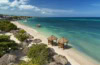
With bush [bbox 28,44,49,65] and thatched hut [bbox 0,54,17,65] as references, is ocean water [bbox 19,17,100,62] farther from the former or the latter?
thatched hut [bbox 0,54,17,65]

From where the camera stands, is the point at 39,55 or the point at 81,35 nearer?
the point at 39,55

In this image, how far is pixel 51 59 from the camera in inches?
288

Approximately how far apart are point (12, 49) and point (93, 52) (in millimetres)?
8272

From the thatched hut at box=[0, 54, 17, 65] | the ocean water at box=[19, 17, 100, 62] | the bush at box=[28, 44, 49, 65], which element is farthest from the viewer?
the ocean water at box=[19, 17, 100, 62]

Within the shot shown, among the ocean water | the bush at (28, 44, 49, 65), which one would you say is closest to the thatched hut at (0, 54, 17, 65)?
the bush at (28, 44, 49, 65)

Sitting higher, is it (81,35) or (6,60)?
(6,60)

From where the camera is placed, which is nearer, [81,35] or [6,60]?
[6,60]

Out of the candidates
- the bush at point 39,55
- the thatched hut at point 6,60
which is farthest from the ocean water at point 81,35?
the thatched hut at point 6,60

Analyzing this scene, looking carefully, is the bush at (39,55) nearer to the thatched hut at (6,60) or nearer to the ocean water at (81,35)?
the thatched hut at (6,60)

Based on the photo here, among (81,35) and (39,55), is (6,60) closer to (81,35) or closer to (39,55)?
(39,55)

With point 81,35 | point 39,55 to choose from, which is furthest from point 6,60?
point 81,35

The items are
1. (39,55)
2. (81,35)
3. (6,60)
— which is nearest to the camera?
(6,60)

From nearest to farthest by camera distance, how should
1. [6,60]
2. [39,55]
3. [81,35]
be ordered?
[6,60] < [39,55] < [81,35]

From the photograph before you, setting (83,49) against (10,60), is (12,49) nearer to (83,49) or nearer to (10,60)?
(10,60)
